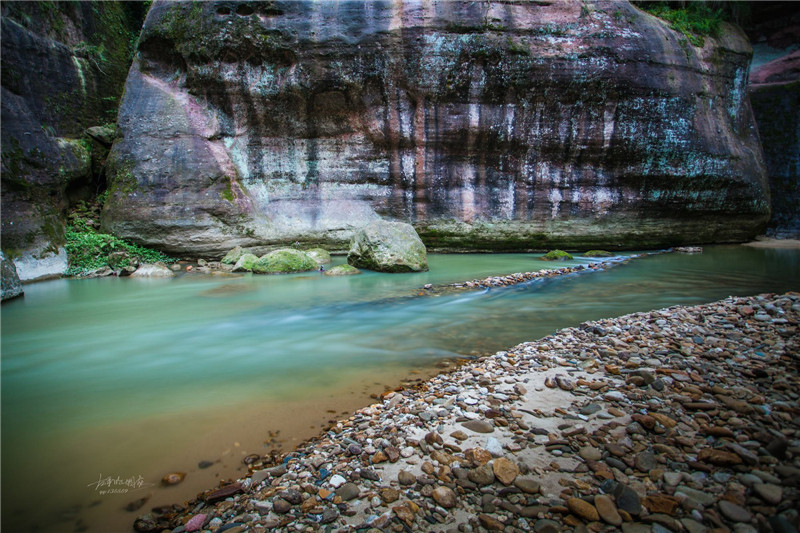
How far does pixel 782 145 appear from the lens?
49.1ft

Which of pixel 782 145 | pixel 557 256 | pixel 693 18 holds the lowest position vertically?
pixel 557 256

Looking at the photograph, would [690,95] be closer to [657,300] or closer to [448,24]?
[448,24]

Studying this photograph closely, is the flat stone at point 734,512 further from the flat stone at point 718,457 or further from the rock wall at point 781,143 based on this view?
the rock wall at point 781,143

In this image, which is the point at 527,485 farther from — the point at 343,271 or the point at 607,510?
the point at 343,271

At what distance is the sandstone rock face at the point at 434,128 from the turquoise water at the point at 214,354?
3.70 meters

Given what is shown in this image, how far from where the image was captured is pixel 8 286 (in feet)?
21.9

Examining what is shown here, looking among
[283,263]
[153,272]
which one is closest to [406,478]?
[283,263]

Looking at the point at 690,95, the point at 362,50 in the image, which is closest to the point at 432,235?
the point at 362,50

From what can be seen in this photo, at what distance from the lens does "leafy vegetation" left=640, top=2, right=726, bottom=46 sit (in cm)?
1208

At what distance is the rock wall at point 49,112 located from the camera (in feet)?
27.9

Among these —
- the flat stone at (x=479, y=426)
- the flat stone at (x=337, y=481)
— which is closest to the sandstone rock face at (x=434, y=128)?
the flat stone at (x=479, y=426)

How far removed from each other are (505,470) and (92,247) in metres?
11.1

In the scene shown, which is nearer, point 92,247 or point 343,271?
point 343,271

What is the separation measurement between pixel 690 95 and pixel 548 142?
445 centimetres
